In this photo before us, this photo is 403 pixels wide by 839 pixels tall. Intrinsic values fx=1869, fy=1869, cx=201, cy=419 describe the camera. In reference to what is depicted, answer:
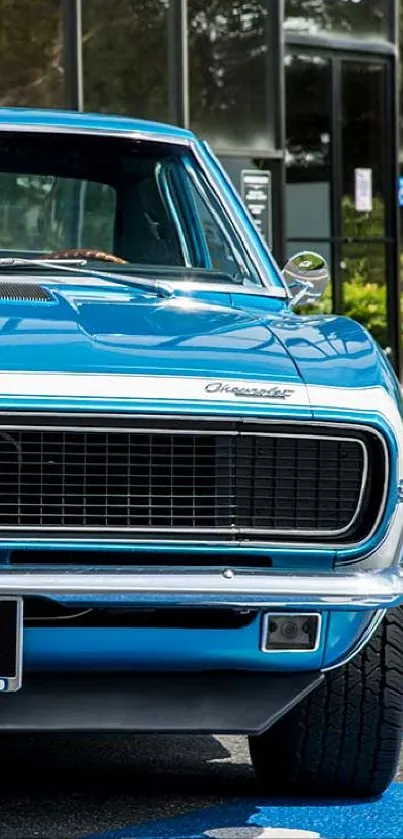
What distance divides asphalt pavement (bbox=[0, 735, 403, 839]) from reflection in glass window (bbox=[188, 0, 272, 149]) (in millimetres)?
10774

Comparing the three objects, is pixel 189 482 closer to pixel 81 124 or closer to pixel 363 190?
pixel 81 124

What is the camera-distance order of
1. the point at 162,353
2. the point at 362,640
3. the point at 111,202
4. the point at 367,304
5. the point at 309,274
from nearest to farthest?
the point at 162,353 < the point at 362,640 < the point at 309,274 < the point at 111,202 < the point at 367,304

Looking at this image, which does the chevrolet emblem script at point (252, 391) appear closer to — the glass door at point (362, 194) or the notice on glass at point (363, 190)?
the glass door at point (362, 194)

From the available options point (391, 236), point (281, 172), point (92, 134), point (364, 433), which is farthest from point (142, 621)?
point (391, 236)

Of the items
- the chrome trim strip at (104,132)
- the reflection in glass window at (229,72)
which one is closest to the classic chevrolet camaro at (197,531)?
the chrome trim strip at (104,132)

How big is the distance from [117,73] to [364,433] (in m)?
11.3

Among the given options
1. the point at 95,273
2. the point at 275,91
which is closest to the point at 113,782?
the point at 95,273

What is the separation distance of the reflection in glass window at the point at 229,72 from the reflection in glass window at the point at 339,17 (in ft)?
2.16

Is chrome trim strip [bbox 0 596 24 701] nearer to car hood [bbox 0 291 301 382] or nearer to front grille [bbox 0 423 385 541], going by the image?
front grille [bbox 0 423 385 541]

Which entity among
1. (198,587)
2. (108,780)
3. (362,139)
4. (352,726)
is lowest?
(108,780)

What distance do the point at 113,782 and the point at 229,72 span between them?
38.7 feet

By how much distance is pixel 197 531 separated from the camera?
4062 millimetres

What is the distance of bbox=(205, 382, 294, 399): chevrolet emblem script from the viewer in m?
4.05

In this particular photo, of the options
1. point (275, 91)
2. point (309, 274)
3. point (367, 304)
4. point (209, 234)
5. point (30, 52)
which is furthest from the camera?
point (367, 304)
